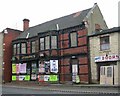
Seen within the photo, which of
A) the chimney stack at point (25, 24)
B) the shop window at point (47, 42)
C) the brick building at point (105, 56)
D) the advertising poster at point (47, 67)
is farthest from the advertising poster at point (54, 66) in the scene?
the chimney stack at point (25, 24)

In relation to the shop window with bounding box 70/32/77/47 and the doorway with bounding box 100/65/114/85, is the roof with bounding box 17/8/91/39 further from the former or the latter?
the doorway with bounding box 100/65/114/85

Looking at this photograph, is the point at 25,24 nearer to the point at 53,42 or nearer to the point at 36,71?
the point at 36,71

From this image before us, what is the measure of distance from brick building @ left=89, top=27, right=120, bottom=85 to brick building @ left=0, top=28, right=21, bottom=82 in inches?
690

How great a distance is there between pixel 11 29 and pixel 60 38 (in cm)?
1340

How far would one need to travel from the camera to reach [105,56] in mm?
29828

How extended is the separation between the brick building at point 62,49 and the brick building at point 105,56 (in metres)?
0.94

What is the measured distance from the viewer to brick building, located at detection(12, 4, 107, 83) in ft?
107

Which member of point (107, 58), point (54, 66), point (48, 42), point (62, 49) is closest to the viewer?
point (107, 58)

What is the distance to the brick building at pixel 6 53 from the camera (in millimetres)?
44188

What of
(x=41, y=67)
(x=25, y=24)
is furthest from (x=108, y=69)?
(x=25, y=24)

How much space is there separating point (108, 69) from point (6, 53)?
20.7 meters

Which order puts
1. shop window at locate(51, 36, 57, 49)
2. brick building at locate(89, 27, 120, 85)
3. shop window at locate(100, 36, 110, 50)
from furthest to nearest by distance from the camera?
shop window at locate(51, 36, 57, 49)
shop window at locate(100, 36, 110, 50)
brick building at locate(89, 27, 120, 85)

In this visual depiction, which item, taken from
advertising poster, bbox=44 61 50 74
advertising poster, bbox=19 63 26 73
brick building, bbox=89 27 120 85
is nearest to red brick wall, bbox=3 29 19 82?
advertising poster, bbox=19 63 26 73

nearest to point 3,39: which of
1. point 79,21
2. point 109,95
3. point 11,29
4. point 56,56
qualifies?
point 11,29
